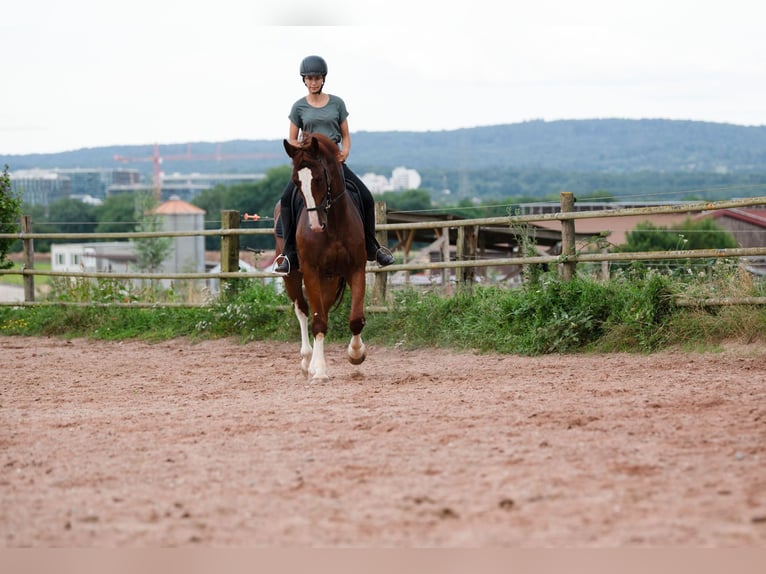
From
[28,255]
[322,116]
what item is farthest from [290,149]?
[28,255]

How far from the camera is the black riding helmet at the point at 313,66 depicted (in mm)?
8938

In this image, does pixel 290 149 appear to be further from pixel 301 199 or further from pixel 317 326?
pixel 317 326

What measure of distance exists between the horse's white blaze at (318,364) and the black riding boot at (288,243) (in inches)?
29.7

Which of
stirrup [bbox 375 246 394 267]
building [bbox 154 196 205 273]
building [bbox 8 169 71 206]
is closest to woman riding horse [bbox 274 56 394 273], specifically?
stirrup [bbox 375 246 394 267]

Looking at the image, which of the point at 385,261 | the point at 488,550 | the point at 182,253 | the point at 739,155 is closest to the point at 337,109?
the point at 385,261

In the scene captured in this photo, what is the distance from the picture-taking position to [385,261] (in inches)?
379

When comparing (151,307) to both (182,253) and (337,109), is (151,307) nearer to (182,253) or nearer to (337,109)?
(337,109)

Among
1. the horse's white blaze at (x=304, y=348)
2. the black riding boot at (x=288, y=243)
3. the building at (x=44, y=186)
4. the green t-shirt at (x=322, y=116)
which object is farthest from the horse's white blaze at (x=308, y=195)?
the building at (x=44, y=186)

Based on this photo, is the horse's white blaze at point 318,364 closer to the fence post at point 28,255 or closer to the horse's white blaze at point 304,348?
the horse's white blaze at point 304,348

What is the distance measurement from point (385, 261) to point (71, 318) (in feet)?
21.8

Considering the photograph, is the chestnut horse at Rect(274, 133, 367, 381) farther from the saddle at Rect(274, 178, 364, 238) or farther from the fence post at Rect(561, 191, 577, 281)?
the fence post at Rect(561, 191, 577, 281)

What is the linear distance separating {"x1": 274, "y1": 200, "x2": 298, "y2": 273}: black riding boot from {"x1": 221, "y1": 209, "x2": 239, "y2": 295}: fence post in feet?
14.7

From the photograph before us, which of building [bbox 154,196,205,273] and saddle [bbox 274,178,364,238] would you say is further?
building [bbox 154,196,205,273]

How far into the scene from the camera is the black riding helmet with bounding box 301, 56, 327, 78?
352 inches
